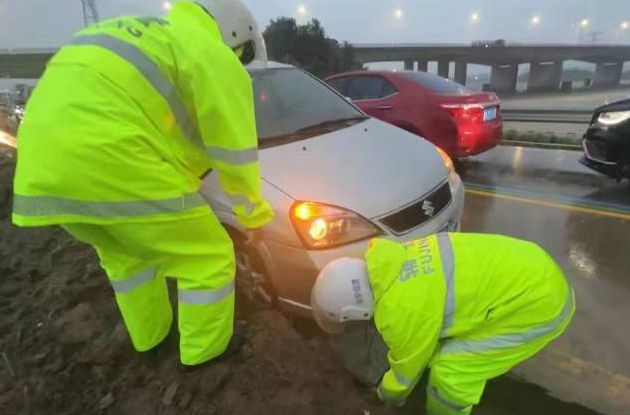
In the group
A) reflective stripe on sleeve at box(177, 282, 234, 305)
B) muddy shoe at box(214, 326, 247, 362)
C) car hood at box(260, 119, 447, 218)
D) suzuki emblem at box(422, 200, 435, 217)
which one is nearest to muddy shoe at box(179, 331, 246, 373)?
muddy shoe at box(214, 326, 247, 362)

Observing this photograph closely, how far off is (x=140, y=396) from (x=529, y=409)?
1824 millimetres

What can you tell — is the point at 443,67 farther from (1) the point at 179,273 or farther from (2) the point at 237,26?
(1) the point at 179,273

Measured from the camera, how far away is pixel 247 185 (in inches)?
77.7

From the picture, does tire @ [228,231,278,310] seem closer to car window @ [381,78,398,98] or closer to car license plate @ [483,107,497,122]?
car window @ [381,78,398,98]

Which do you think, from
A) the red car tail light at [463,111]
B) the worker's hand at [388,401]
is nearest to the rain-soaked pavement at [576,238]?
the worker's hand at [388,401]

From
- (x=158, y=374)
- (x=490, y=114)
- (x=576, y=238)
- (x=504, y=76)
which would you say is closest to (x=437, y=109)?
(x=490, y=114)

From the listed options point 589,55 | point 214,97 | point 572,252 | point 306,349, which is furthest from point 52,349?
point 589,55

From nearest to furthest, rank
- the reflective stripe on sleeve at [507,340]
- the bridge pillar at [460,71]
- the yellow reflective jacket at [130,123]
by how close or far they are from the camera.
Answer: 1. the yellow reflective jacket at [130,123]
2. the reflective stripe on sleeve at [507,340]
3. the bridge pillar at [460,71]

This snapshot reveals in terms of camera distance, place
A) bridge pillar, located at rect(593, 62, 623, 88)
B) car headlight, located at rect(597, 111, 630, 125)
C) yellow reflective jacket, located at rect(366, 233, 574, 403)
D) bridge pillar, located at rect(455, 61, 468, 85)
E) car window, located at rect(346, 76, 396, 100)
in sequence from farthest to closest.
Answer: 1. bridge pillar, located at rect(593, 62, 623, 88)
2. bridge pillar, located at rect(455, 61, 468, 85)
3. car window, located at rect(346, 76, 396, 100)
4. car headlight, located at rect(597, 111, 630, 125)
5. yellow reflective jacket, located at rect(366, 233, 574, 403)

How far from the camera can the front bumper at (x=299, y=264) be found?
8.12 feet

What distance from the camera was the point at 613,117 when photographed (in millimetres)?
5090

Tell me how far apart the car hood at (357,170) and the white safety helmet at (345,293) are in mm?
680

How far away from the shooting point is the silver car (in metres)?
2.51

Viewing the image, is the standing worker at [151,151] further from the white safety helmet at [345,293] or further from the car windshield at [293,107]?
the car windshield at [293,107]
